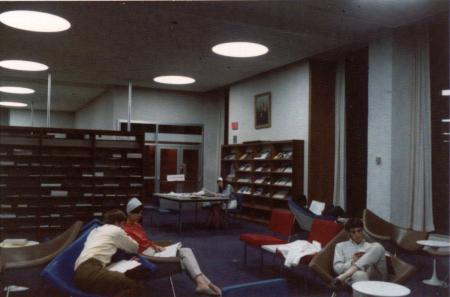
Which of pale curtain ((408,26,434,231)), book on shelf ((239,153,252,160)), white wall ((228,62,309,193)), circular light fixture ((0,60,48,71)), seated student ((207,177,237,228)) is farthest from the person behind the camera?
book on shelf ((239,153,252,160))

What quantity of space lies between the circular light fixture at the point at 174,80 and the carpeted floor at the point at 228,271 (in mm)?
4686

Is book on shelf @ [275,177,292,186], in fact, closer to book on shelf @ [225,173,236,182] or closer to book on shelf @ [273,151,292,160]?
book on shelf @ [273,151,292,160]

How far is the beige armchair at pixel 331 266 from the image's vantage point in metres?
4.30

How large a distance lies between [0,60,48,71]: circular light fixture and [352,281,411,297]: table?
32.9 ft

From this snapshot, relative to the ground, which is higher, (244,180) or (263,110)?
(263,110)

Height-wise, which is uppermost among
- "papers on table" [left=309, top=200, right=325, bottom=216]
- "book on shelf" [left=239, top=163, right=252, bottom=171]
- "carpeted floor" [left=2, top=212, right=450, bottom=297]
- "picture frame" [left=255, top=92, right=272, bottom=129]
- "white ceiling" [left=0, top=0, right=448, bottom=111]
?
"white ceiling" [left=0, top=0, right=448, bottom=111]

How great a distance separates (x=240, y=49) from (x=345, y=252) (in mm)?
5867

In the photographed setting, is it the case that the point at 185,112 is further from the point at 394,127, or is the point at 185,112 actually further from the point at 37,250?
the point at 37,250

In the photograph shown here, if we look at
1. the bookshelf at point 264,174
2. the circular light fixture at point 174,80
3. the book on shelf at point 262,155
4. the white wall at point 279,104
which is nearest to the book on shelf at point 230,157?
the bookshelf at point 264,174

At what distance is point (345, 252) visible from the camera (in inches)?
181

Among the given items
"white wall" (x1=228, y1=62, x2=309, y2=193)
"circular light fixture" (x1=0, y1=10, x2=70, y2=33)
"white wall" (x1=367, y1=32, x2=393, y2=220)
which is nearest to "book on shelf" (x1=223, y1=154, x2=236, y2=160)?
"white wall" (x1=228, y1=62, x2=309, y2=193)

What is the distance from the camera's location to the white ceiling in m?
7.09

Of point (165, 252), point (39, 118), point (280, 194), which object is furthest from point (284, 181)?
point (39, 118)

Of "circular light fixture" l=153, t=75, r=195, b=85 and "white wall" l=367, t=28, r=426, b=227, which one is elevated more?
"circular light fixture" l=153, t=75, r=195, b=85
